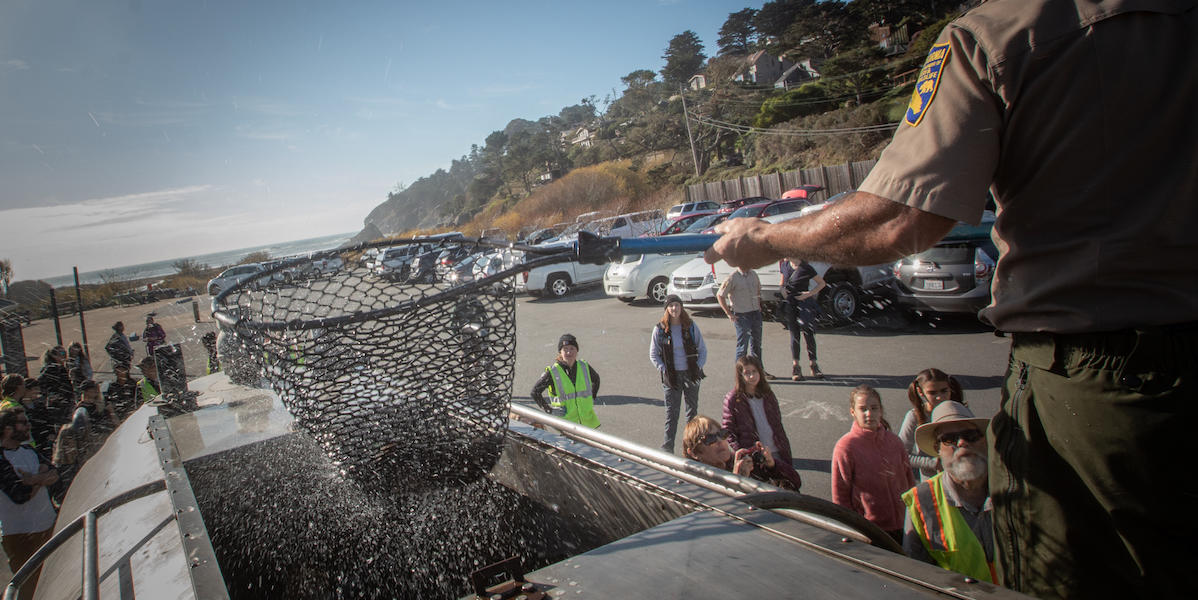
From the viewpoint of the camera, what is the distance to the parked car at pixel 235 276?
8.70 feet

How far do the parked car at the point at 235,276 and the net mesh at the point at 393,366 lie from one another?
41 millimetres

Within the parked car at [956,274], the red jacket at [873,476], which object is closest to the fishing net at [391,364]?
the red jacket at [873,476]

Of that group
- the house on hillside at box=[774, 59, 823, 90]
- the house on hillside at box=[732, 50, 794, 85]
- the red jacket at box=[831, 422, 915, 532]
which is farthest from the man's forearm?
the house on hillside at box=[732, 50, 794, 85]

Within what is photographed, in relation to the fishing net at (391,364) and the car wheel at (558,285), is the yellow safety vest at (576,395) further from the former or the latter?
the car wheel at (558,285)

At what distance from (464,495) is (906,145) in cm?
222

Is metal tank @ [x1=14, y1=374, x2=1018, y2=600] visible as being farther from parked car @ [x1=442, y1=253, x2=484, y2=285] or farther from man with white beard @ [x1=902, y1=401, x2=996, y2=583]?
man with white beard @ [x1=902, y1=401, x2=996, y2=583]

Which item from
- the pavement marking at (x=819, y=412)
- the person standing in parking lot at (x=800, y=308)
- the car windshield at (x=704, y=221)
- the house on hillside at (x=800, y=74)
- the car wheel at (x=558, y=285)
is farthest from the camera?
the house on hillside at (x=800, y=74)

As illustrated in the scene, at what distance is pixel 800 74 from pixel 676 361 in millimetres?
44938

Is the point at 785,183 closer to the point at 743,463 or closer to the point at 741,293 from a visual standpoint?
the point at 741,293

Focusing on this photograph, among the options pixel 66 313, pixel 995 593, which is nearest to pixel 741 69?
pixel 66 313

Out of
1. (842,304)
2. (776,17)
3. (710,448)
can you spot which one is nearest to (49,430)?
(710,448)

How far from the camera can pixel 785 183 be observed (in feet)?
96.0

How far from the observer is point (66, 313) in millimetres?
14016

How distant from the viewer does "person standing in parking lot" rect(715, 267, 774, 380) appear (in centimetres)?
712
